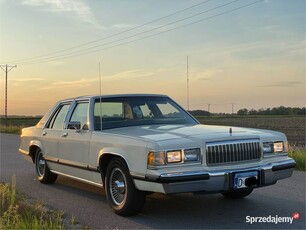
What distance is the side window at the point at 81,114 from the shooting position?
23.2ft

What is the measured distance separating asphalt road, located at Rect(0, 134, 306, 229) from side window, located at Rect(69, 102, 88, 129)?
1225 millimetres

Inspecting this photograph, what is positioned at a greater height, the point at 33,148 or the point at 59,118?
the point at 59,118

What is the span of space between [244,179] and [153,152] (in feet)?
3.78

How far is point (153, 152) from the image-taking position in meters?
5.25

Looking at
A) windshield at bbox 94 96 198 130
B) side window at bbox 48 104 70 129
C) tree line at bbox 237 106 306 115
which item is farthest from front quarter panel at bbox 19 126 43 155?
tree line at bbox 237 106 306 115

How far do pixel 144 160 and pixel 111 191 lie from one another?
40.0 inches

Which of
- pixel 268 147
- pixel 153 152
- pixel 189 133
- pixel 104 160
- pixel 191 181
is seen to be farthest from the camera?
pixel 104 160

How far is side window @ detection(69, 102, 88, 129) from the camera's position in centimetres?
706

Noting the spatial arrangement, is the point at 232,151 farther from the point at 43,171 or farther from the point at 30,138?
the point at 30,138

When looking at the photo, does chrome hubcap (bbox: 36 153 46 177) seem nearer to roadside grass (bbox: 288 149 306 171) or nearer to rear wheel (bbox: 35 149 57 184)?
rear wheel (bbox: 35 149 57 184)

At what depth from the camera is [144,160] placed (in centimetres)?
534

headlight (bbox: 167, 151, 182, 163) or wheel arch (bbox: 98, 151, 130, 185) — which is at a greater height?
headlight (bbox: 167, 151, 182, 163)

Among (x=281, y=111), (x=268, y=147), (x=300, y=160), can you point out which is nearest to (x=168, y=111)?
(x=268, y=147)

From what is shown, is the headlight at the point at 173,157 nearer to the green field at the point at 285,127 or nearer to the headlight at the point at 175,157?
the headlight at the point at 175,157
